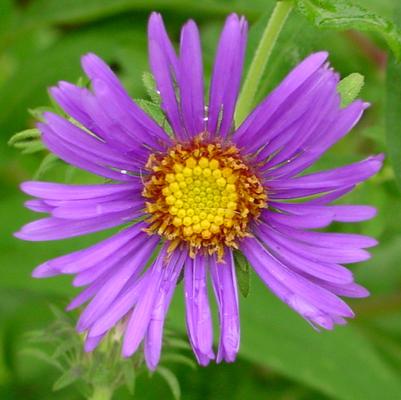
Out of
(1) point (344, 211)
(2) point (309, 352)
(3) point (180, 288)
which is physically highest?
(1) point (344, 211)

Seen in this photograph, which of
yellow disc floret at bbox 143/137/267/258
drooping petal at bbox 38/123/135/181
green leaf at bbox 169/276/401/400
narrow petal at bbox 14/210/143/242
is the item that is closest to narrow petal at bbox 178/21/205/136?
yellow disc floret at bbox 143/137/267/258

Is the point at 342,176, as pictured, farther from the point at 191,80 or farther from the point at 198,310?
the point at 198,310

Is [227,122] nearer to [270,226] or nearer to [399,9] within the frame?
[270,226]

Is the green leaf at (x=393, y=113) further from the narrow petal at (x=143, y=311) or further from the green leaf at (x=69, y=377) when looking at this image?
the green leaf at (x=69, y=377)

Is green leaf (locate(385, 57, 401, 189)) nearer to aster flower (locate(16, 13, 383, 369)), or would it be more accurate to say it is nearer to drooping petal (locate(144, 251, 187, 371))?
aster flower (locate(16, 13, 383, 369))

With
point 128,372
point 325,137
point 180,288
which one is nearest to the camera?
point 325,137

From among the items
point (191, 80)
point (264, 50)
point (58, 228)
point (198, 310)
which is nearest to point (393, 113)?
point (264, 50)

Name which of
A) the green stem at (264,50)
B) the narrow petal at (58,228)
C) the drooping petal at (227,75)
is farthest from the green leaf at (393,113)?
the narrow petal at (58,228)
